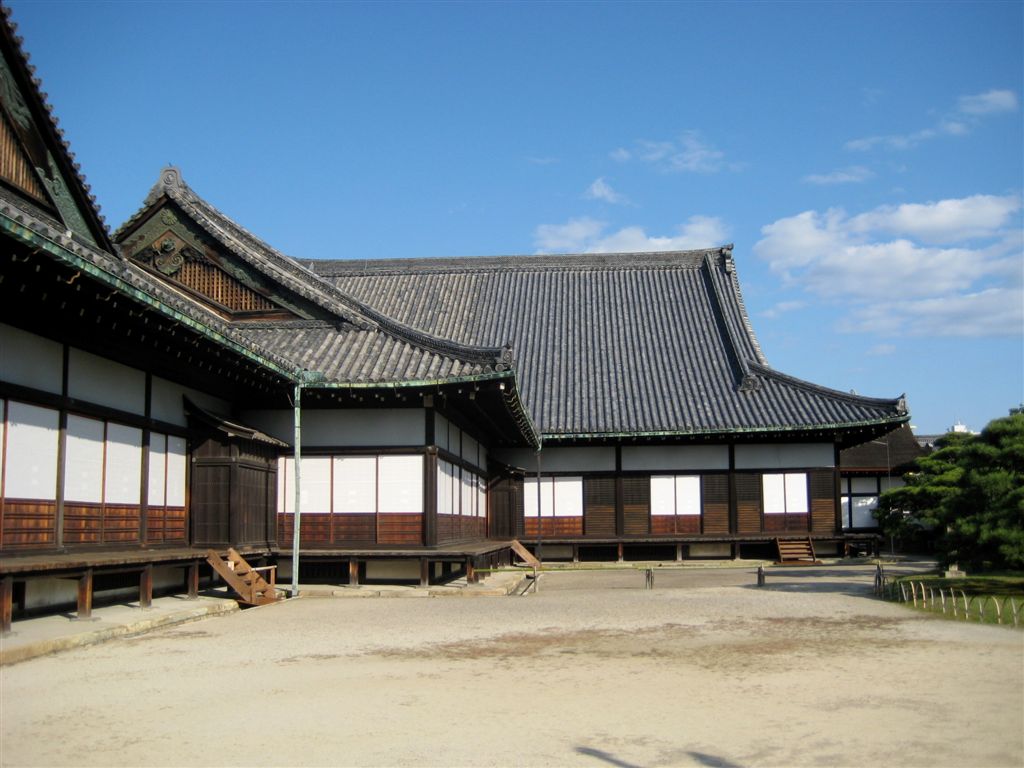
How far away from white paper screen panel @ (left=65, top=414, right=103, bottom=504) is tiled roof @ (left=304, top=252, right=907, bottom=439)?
49.0 feet

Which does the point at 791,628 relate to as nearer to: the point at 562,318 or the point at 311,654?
the point at 311,654

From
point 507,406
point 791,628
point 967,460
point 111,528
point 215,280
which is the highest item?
point 215,280

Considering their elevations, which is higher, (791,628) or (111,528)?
(111,528)

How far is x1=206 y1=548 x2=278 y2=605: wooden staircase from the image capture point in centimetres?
1675

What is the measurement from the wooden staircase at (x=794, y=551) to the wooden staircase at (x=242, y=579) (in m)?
17.9

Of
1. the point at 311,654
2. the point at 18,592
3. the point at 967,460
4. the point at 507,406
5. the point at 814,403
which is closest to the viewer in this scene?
the point at 311,654

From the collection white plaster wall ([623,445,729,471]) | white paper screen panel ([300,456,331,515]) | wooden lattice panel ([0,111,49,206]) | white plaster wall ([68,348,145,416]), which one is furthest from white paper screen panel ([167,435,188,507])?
white plaster wall ([623,445,729,471])

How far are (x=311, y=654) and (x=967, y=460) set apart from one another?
36.4 feet

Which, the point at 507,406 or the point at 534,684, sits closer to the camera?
the point at 534,684

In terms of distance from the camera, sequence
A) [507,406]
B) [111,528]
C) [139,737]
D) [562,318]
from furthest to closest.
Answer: [562,318], [507,406], [111,528], [139,737]

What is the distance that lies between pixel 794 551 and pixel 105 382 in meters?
22.2

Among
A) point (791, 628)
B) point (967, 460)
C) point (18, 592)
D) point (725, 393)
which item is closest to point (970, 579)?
point (967, 460)

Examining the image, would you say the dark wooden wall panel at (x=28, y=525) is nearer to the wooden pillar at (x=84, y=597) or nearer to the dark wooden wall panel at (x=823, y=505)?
the wooden pillar at (x=84, y=597)

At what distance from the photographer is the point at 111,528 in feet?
50.1
